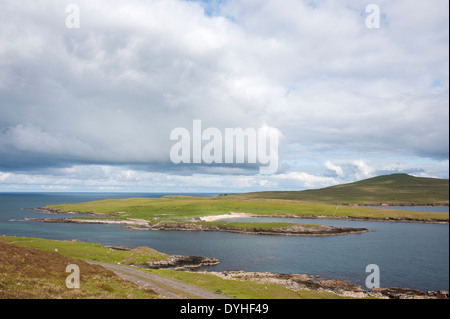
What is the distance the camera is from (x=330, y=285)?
54.5 meters

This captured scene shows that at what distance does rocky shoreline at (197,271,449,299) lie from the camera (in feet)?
161

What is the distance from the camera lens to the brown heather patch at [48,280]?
26.3m

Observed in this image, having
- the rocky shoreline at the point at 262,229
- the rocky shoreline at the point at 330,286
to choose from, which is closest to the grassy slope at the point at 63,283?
the rocky shoreline at the point at 330,286

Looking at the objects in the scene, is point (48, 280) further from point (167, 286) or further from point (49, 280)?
point (167, 286)

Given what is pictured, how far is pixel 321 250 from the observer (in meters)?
89.1

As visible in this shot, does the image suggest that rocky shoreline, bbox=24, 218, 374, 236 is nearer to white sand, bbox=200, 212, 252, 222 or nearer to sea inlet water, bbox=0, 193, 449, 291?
sea inlet water, bbox=0, 193, 449, 291

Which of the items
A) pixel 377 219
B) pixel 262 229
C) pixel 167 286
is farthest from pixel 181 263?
Answer: pixel 377 219

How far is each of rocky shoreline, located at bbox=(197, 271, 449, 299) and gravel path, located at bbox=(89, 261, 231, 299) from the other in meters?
17.4

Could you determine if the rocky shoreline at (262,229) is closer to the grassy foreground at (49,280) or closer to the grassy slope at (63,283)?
the grassy slope at (63,283)

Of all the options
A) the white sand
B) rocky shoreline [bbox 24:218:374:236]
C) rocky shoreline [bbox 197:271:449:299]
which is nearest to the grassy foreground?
rocky shoreline [bbox 197:271:449:299]

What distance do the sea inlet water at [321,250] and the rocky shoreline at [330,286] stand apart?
12.2 ft

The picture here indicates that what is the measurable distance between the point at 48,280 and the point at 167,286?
1500cm
